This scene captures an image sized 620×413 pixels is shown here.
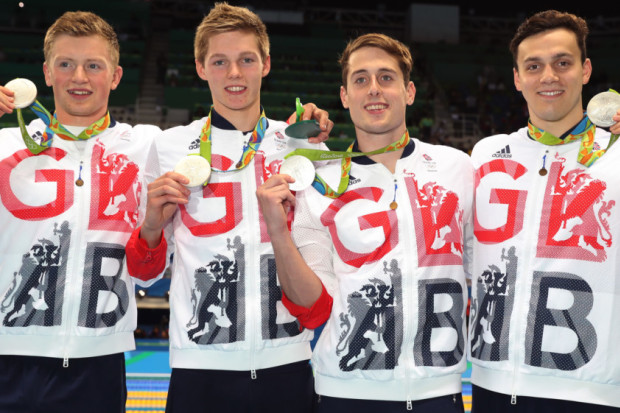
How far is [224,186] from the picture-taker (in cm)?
279

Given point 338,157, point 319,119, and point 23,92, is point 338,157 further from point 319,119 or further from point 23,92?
point 23,92

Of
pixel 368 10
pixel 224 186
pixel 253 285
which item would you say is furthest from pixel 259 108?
pixel 368 10

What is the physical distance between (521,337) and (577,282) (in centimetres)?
32

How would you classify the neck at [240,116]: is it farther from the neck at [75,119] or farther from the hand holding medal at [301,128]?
the neck at [75,119]

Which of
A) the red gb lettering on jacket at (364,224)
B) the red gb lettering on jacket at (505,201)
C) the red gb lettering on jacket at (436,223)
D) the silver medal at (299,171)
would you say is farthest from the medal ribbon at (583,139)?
the silver medal at (299,171)

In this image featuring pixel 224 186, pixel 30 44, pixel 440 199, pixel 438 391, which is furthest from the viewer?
pixel 30 44

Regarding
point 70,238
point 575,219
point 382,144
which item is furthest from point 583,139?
point 70,238

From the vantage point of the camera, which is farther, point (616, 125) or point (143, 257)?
point (143, 257)

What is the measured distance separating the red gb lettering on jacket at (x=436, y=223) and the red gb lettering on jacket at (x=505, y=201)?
0.12 m

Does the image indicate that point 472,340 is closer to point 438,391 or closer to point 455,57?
point 438,391

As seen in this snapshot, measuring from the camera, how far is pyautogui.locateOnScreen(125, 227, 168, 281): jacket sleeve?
8.76 feet

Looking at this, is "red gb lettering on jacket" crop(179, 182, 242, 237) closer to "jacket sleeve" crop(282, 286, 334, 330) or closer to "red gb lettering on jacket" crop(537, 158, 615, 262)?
"jacket sleeve" crop(282, 286, 334, 330)

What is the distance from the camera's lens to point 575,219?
253 centimetres

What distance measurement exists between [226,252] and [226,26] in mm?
1035
